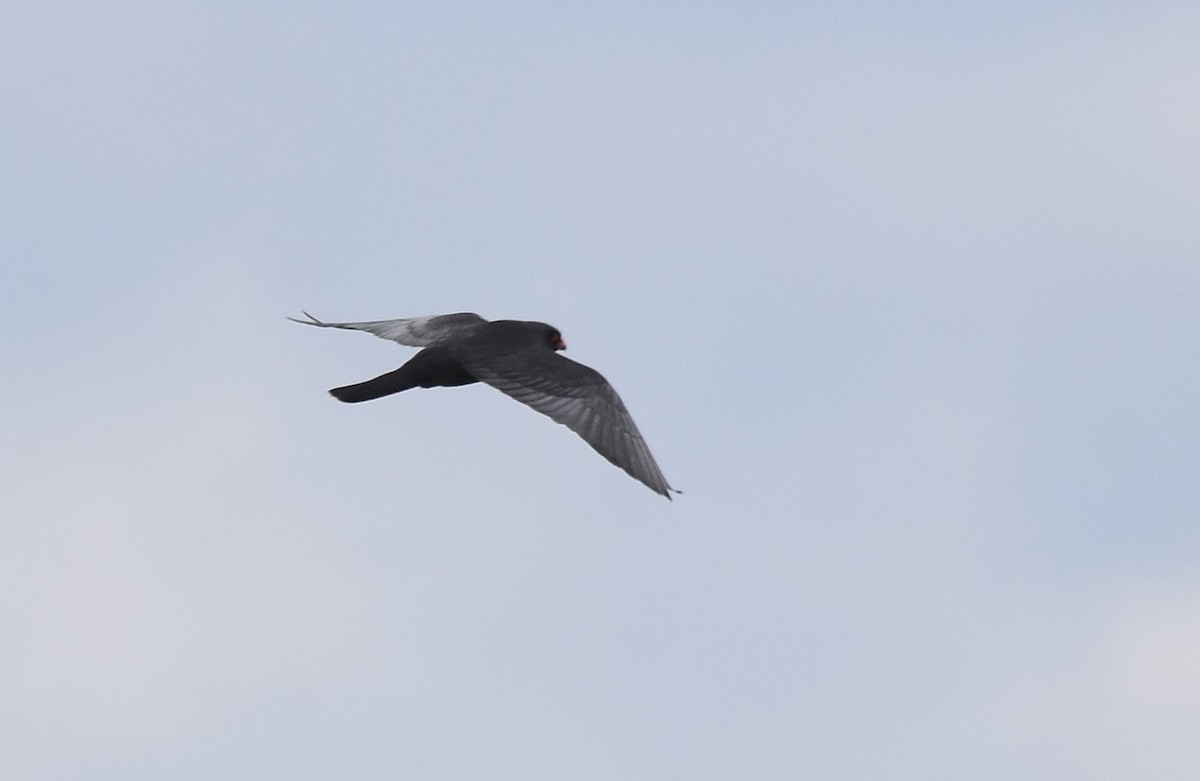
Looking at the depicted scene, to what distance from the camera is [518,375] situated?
15.3 meters

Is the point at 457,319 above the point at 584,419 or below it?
above

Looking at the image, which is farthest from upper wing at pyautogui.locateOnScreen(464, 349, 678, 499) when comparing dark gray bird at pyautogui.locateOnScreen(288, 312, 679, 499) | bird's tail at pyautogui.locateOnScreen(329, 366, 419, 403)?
bird's tail at pyautogui.locateOnScreen(329, 366, 419, 403)

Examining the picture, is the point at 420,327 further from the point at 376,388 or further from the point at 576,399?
the point at 576,399

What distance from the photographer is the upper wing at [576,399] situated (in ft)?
47.2

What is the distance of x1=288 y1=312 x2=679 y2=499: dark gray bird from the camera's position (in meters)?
14.6

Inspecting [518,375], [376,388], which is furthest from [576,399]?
[376,388]

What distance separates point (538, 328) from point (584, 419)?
196 centimetres

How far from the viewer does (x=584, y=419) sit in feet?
48.4

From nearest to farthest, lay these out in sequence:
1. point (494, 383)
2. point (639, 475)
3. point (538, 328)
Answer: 1. point (639, 475)
2. point (494, 383)
3. point (538, 328)

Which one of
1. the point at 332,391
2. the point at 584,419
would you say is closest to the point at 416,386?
the point at 332,391

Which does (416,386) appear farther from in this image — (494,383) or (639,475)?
(639,475)

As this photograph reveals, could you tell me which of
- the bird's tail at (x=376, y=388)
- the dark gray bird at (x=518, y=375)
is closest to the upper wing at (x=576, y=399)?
the dark gray bird at (x=518, y=375)

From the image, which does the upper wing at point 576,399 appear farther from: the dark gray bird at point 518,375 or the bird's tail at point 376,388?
the bird's tail at point 376,388

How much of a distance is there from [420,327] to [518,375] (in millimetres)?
1608
